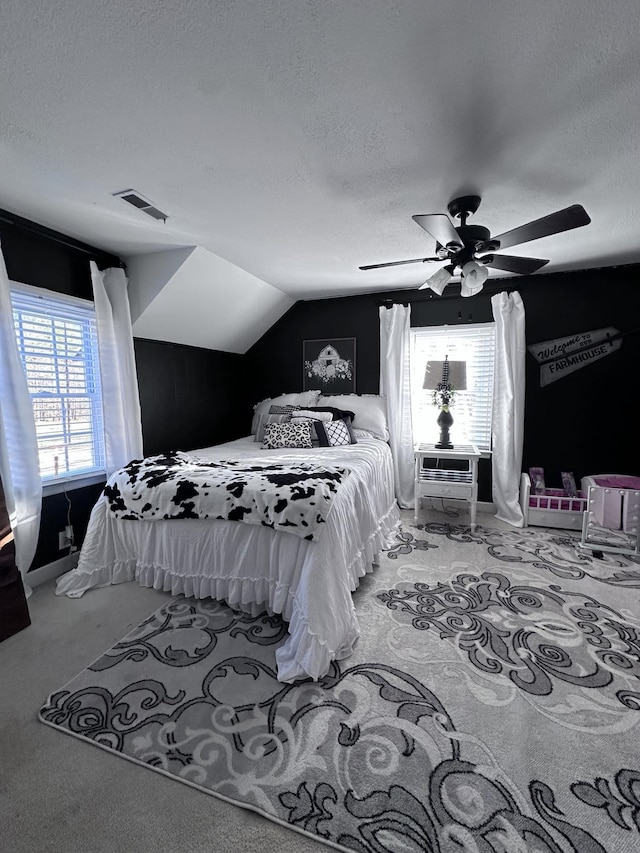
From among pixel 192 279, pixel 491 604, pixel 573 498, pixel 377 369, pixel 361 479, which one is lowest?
pixel 491 604

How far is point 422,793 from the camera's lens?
121cm

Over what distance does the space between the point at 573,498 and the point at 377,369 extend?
227 centimetres

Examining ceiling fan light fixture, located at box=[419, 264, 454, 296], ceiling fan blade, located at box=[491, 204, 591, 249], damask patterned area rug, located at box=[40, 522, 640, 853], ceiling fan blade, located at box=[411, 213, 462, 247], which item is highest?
ceiling fan blade, located at box=[411, 213, 462, 247]

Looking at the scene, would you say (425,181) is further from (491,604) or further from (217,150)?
(491,604)

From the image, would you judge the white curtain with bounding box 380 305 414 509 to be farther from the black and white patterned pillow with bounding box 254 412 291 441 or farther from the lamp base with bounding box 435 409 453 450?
the black and white patterned pillow with bounding box 254 412 291 441

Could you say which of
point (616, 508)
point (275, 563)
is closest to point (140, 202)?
point (275, 563)

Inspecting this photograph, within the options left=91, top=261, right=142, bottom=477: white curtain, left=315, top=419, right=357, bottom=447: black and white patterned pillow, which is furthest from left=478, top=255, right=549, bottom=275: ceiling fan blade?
left=91, top=261, right=142, bottom=477: white curtain

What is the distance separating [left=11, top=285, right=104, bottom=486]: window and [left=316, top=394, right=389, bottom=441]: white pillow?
2.16 meters

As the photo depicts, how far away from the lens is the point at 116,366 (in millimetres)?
2951

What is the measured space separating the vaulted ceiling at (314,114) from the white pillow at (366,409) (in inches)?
68.8

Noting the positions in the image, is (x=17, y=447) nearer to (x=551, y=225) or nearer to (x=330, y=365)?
(x=330, y=365)

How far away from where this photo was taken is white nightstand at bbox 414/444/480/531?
342 cm

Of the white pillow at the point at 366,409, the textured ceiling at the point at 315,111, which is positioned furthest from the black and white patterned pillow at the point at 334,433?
the textured ceiling at the point at 315,111

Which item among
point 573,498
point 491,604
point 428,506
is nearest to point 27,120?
point 491,604
